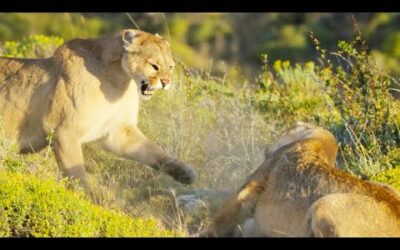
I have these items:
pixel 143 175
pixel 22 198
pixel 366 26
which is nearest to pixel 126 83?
pixel 143 175

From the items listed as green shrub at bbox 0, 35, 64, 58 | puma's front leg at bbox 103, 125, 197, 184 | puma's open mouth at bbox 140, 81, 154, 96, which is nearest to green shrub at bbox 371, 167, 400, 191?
puma's front leg at bbox 103, 125, 197, 184

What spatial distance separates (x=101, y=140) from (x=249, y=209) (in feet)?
10.1

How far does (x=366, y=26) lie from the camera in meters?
46.4

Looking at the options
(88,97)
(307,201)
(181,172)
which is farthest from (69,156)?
(307,201)

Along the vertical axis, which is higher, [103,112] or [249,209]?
[103,112]

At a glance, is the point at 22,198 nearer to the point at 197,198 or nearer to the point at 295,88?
the point at 197,198

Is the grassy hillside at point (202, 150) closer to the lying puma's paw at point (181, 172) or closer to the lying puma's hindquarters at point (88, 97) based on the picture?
the lying puma's paw at point (181, 172)

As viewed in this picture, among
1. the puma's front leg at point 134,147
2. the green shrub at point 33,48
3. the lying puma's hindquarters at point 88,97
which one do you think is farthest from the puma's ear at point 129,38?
the green shrub at point 33,48

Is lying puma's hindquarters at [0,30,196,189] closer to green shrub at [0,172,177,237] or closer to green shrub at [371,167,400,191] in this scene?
green shrub at [0,172,177,237]

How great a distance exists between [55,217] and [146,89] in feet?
8.01

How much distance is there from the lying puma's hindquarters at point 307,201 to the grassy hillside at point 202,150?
69cm

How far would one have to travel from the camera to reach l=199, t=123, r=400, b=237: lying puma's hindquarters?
7828 millimetres

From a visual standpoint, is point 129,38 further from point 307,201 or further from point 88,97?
point 307,201

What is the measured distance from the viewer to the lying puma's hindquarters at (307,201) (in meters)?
7.83
